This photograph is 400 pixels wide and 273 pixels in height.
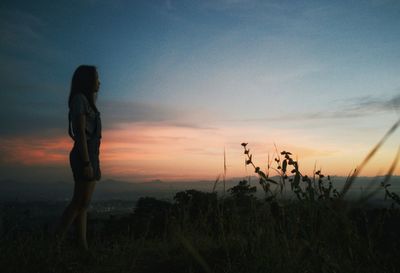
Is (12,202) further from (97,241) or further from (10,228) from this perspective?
(97,241)

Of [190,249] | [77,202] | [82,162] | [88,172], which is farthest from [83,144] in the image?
[190,249]

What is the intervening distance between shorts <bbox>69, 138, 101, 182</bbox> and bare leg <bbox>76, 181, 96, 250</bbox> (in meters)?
0.10

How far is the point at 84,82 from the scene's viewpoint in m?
4.09

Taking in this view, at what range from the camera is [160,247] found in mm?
4488

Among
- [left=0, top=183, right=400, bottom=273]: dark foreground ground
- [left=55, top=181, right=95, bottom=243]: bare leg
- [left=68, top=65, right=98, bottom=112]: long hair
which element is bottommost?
[left=0, top=183, right=400, bottom=273]: dark foreground ground

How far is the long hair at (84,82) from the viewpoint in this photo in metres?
4.09

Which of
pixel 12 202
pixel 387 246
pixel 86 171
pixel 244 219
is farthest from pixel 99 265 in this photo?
pixel 387 246

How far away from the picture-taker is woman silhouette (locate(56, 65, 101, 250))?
12.3ft

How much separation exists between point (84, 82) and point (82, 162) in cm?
95

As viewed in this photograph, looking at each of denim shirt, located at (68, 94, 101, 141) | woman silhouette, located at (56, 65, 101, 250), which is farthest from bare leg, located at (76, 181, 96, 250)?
denim shirt, located at (68, 94, 101, 141)

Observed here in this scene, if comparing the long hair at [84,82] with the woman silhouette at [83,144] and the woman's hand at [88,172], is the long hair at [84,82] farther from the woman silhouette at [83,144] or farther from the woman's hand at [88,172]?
the woman's hand at [88,172]

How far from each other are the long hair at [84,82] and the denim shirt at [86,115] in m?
0.12

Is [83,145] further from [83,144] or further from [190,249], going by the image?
[190,249]

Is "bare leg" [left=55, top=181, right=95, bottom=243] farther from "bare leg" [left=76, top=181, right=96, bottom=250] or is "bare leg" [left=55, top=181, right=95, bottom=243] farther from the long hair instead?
the long hair
